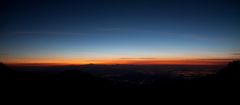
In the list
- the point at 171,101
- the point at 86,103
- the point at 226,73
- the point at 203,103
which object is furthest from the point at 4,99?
the point at 226,73

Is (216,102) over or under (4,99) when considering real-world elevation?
under

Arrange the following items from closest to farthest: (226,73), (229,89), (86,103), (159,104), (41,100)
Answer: (41,100) → (86,103) → (159,104) → (229,89) → (226,73)

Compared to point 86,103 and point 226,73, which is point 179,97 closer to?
point 86,103

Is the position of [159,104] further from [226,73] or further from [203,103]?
[226,73]

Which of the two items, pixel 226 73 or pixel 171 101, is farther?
pixel 226 73

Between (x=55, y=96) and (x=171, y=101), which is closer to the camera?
(x=55, y=96)

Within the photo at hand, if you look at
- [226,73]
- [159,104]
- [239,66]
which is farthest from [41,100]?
[239,66]

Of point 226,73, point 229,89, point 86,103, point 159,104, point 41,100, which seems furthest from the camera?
point 226,73

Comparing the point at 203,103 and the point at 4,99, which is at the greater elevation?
the point at 4,99

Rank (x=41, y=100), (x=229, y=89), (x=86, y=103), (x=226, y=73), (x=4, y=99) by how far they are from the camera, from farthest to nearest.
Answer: (x=226, y=73) < (x=229, y=89) < (x=86, y=103) < (x=41, y=100) < (x=4, y=99)
